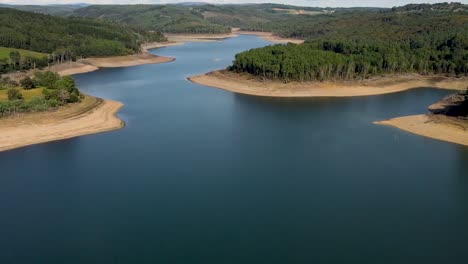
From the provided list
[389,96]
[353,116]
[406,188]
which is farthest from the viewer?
[389,96]

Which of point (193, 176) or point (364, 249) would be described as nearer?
point (364, 249)

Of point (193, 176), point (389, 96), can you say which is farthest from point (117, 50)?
point (193, 176)

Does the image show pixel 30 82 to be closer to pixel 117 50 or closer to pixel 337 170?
pixel 337 170

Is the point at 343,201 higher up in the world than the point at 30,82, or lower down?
lower down

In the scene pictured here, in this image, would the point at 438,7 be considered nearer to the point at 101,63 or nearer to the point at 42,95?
the point at 101,63

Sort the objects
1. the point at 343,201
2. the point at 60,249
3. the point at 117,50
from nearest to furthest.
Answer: the point at 60,249, the point at 343,201, the point at 117,50

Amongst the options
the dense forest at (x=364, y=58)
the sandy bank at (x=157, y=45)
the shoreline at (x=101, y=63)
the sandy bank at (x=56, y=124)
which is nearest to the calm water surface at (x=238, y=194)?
the sandy bank at (x=56, y=124)

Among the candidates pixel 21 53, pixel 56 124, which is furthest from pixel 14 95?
pixel 21 53
